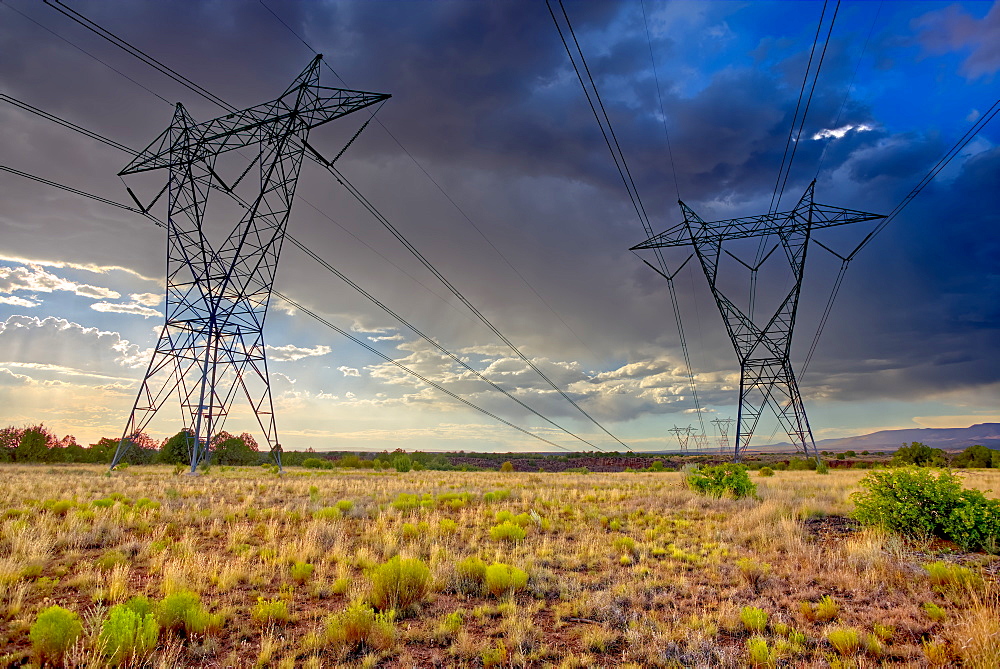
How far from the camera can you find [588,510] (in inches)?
739

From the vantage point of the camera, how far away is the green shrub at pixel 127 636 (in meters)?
6.22

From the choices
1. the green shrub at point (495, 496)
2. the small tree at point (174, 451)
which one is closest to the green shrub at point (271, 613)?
the green shrub at point (495, 496)

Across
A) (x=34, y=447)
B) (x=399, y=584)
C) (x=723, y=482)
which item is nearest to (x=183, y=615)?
(x=399, y=584)

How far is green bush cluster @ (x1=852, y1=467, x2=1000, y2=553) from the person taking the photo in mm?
11891

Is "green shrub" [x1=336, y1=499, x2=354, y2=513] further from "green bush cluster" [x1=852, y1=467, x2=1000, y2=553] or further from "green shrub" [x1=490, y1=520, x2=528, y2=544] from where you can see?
"green bush cluster" [x1=852, y1=467, x2=1000, y2=553]

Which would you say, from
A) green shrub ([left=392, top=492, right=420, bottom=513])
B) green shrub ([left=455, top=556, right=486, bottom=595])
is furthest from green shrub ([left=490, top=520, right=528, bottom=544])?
green shrub ([left=392, top=492, right=420, bottom=513])

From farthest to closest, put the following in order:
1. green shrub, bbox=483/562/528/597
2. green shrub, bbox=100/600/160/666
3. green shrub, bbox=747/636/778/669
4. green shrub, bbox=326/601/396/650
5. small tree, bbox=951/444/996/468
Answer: small tree, bbox=951/444/996/468 → green shrub, bbox=483/562/528/597 → green shrub, bbox=326/601/396/650 → green shrub, bbox=747/636/778/669 → green shrub, bbox=100/600/160/666

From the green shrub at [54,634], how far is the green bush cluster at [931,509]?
57.8 feet

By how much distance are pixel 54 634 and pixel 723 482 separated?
23.3m

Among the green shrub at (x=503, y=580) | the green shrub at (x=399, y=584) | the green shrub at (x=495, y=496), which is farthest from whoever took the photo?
the green shrub at (x=495, y=496)

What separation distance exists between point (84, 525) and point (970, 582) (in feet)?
65.3

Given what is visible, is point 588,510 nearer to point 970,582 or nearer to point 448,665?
point 970,582

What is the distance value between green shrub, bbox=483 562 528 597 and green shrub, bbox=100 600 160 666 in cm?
548

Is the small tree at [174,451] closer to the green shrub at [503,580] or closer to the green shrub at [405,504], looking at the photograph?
the green shrub at [405,504]
